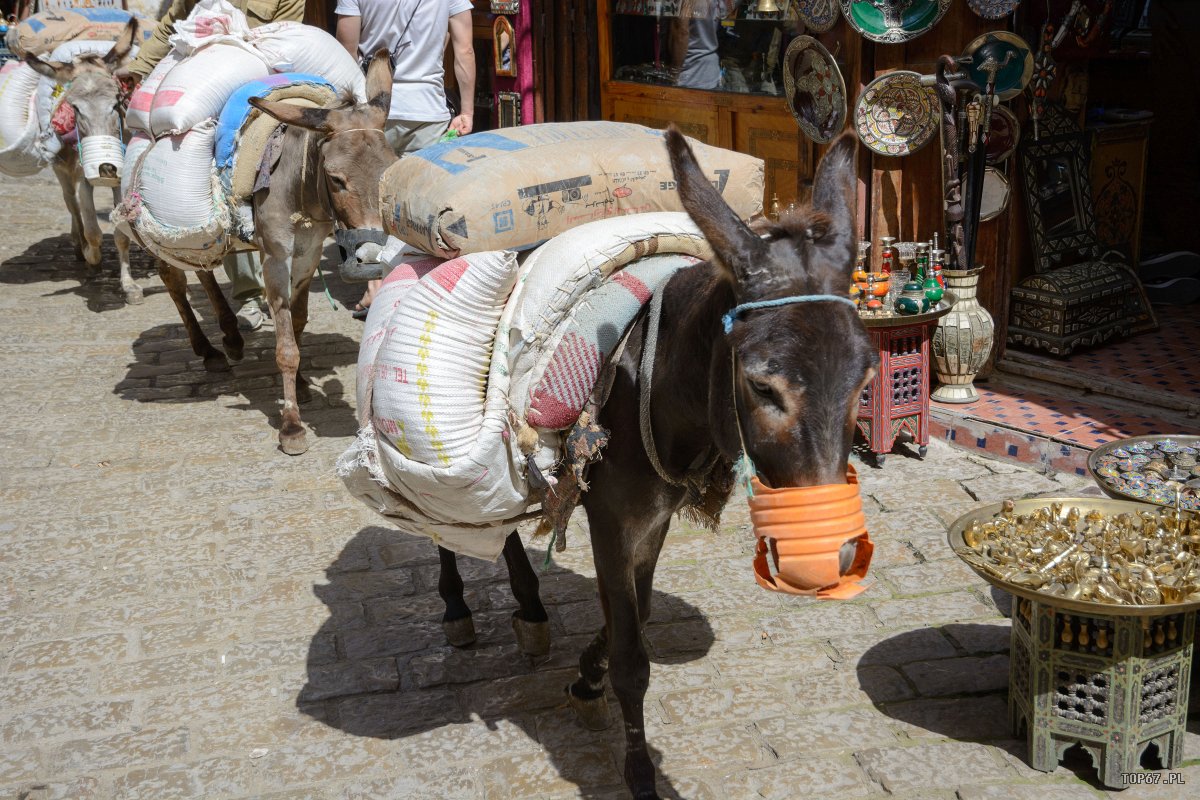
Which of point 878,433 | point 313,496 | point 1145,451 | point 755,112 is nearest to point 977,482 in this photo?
point 878,433

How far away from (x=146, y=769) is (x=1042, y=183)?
608cm

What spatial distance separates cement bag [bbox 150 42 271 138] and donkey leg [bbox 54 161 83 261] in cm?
441

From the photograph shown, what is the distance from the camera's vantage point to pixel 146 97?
24.1 ft

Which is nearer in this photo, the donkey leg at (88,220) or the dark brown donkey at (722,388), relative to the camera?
the dark brown donkey at (722,388)

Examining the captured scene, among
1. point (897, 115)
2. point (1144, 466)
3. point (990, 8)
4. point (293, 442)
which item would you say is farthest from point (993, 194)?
point (293, 442)

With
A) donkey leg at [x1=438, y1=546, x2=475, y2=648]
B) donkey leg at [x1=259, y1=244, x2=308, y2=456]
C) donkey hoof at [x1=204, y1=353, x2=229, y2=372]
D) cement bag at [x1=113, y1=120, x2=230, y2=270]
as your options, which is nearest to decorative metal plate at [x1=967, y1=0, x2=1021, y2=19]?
donkey leg at [x1=438, y1=546, x2=475, y2=648]

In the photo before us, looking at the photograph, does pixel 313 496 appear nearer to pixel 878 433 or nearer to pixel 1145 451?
pixel 878 433

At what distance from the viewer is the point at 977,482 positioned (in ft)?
19.1

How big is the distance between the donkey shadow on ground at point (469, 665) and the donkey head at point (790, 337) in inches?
67.1

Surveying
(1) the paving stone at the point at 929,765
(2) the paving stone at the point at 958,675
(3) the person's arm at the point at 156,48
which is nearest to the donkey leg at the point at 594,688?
(1) the paving stone at the point at 929,765

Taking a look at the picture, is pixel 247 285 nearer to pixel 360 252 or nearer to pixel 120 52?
pixel 120 52

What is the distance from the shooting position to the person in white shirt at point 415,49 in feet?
25.4

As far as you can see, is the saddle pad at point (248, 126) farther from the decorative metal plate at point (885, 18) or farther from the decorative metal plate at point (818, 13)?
the decorative metal plate at point (885, 18)

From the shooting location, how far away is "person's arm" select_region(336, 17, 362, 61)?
25.9ft
